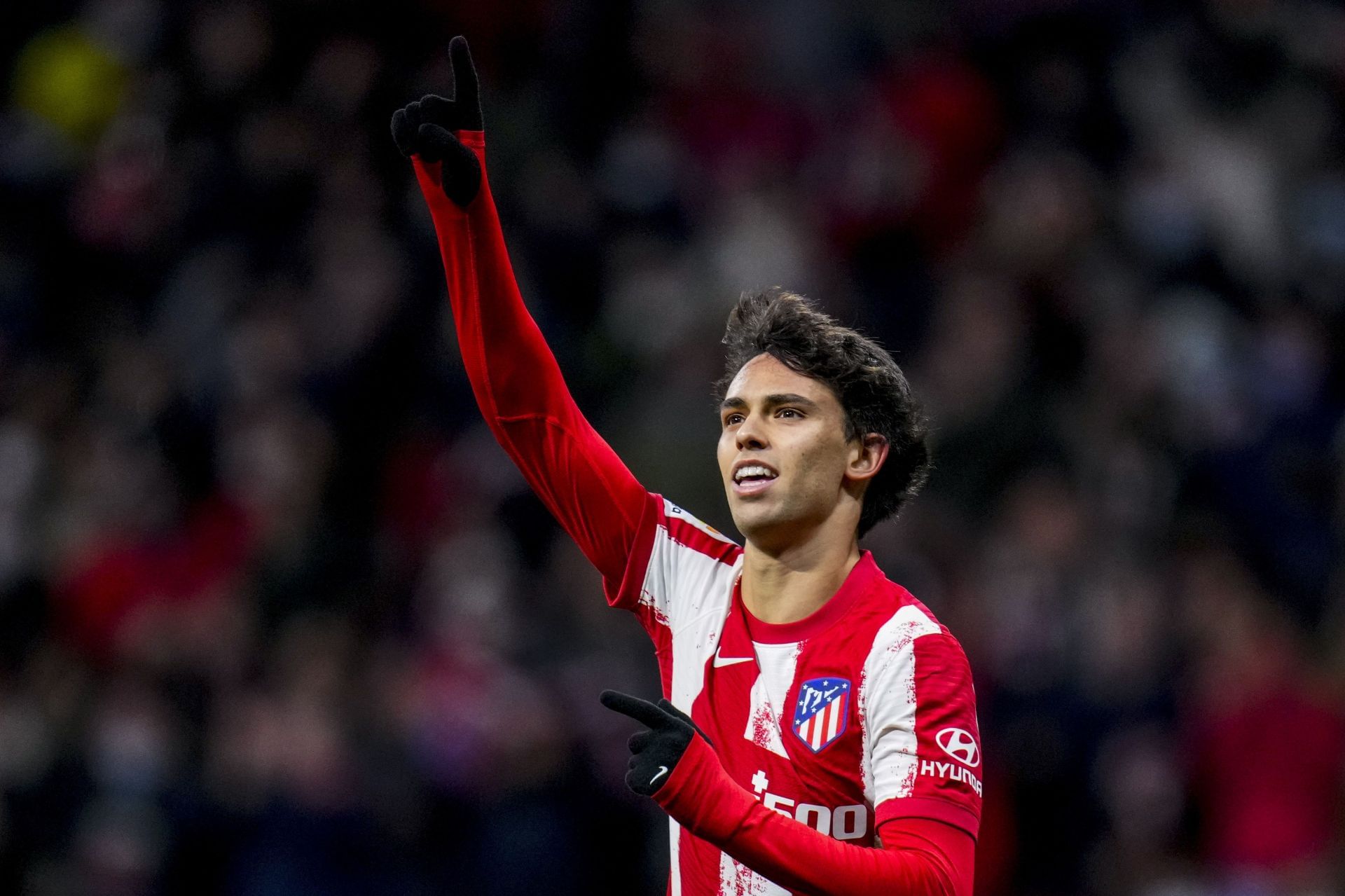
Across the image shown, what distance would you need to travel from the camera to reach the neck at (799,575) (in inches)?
159

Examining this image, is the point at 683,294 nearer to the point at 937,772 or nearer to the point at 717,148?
the point at 717,148

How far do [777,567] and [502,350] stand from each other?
794 millimetres

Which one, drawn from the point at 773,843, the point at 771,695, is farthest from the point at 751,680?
the point at 773,843

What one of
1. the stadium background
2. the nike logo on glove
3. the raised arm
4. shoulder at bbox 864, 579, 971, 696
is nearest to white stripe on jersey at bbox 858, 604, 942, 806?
shoulder at bbox 864, 579, 971, 696

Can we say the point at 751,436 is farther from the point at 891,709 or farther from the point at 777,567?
the point at 891,709

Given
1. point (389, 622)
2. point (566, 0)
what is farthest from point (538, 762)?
point (566, 0)

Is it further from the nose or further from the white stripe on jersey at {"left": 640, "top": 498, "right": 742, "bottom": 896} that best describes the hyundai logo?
the nose

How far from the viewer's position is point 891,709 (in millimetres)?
3748

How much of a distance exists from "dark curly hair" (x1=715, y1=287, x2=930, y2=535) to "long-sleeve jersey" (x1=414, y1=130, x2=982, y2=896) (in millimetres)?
292

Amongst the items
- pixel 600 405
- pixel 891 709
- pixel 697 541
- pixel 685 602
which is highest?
pixel 600 405

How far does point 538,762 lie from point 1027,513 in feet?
8.24

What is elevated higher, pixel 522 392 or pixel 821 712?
pixel 522 392

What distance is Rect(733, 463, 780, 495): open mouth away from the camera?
13.1ft

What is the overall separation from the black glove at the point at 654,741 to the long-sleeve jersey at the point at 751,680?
25 millimetres
